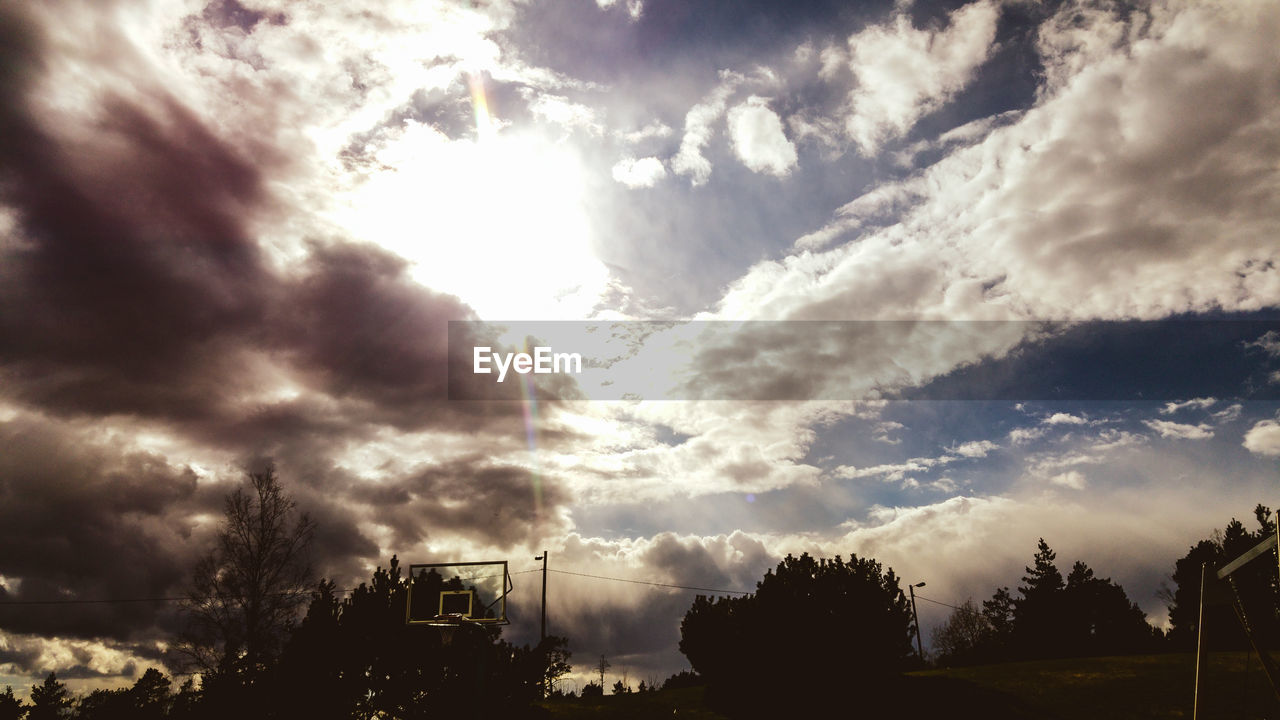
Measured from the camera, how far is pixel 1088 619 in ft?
268

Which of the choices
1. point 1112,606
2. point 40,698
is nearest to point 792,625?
point 1112,606

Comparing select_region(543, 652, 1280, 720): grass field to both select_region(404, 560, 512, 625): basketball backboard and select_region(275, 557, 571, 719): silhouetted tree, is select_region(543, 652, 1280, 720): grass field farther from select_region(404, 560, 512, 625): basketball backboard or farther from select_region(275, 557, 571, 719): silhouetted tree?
select_region(404, 560, 512, 625): basketball backboard

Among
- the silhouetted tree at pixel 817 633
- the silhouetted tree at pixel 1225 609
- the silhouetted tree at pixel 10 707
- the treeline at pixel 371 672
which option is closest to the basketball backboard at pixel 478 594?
the treeline at pixel 371 672

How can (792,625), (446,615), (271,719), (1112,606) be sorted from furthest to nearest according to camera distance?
1. (1112,606)
2. (792,625)
3. (271,719)
4. (446,615)

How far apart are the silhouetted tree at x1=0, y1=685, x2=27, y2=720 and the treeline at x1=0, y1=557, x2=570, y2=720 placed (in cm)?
5533

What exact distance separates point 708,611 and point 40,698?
94.8 m

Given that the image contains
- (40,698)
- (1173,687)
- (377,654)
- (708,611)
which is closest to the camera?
(377,654)

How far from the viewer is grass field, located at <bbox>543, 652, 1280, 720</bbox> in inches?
1390

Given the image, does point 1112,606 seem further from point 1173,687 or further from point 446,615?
point 446,615

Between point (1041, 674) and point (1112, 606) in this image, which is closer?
point (1041, 674)

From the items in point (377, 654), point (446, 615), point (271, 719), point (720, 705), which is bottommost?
point (720, 705)

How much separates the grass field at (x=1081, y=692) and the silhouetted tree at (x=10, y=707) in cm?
6366

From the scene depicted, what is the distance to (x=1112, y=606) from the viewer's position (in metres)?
81.1

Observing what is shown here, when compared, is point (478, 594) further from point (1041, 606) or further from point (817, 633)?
point (1041, 606)
